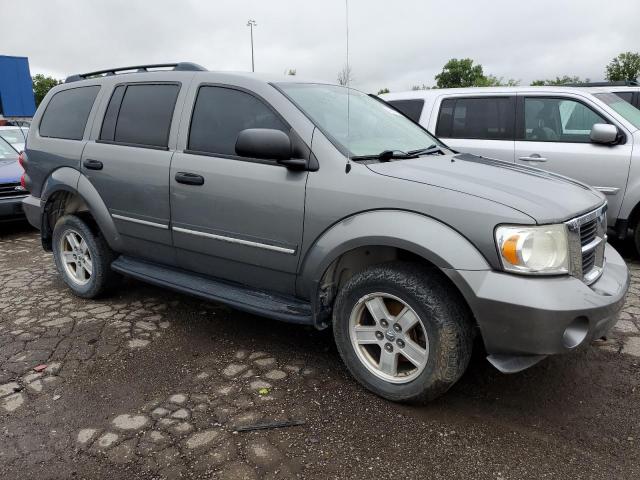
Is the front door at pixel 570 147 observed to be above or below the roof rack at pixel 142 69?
below

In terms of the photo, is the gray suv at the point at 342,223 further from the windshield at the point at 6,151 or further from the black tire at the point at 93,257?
the windshield at the point at 6,151

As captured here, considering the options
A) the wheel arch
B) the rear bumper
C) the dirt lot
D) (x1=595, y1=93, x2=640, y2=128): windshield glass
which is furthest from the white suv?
the rear bumper

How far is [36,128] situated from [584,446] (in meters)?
4.77

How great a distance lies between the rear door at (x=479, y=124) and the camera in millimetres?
5828

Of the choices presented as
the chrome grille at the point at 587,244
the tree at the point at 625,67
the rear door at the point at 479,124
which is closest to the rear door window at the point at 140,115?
the chrome grille at the point at 587,244

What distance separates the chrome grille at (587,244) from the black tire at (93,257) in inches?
135

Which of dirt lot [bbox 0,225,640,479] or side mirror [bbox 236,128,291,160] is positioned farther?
side mirror [bbox 236,128,291,160]

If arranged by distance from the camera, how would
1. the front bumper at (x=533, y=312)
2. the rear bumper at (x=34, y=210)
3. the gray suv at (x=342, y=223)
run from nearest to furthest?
the front bumper at (x=533, y=312), the gray suv at (x=342, y=223), the rear bumper at (x=34, y=210)

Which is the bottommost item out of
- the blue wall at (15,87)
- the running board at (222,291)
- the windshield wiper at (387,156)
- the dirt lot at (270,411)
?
the dirt lot at (270,411)

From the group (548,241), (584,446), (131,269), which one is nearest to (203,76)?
(131,269)

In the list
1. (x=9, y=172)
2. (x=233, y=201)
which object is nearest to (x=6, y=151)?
(x=9, y=172)

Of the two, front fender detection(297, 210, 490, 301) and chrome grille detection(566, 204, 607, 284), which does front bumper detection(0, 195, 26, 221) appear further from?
chrome grille detection(566, 204, 607, 284)

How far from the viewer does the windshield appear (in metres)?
8.05

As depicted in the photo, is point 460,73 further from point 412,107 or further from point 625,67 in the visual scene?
point 412,107
